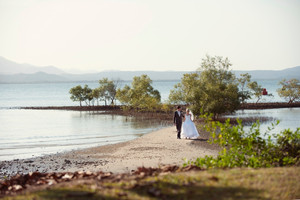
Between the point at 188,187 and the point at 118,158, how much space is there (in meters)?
10.9

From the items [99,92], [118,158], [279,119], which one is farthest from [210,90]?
[99,92]

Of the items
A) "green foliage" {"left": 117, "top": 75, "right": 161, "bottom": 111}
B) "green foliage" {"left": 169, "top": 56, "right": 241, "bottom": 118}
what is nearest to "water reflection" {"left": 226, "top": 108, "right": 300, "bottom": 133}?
"green foliage" {"left": 169, "top": 56, "right": 241, "bottom": 118}

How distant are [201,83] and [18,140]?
1863cm

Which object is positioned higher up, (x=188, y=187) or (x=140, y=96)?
(x=140, y=96)

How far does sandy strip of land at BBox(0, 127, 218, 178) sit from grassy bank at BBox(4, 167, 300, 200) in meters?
6.70

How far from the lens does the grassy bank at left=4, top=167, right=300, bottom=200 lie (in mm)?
5840

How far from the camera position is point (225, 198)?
567 cm

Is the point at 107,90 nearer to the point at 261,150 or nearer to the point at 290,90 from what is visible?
the point at 290,90

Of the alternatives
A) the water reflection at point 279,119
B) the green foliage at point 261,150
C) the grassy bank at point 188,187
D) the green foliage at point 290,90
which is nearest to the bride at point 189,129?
the water reflection at point 279,119

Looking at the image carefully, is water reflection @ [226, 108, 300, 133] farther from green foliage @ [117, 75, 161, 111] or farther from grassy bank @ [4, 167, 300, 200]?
grassy bank @ [4, 167, 300, 200]

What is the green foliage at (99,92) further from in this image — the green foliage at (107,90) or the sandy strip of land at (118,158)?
the sandy strip of land at (118,158)

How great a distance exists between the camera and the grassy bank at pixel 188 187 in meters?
5.84

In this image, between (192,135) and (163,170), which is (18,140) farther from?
(163,170)

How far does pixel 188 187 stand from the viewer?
241 inches
